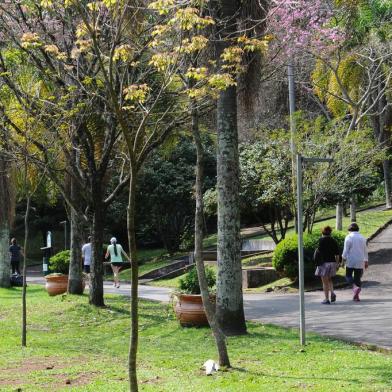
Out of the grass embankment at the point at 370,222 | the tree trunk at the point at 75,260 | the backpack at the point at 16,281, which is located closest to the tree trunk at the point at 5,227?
the backpack at the point at 16,281

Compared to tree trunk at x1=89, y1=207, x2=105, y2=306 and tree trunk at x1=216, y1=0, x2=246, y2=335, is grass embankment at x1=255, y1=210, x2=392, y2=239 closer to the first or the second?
tree trunk at x1=89, y1=207, x2=105, y2=306

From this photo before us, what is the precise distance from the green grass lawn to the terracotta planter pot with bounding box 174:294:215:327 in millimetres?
193

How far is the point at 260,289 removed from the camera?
19.2 metres

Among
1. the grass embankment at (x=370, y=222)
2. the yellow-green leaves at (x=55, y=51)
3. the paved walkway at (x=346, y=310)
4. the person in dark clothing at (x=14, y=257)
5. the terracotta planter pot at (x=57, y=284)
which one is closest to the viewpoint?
the yellow-green leaves at (x=55, y=51)

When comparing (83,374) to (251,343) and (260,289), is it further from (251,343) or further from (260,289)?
(260,289)

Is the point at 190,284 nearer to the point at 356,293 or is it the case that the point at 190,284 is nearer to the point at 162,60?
the point at 356,293

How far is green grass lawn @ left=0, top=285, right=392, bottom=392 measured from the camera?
299 inches

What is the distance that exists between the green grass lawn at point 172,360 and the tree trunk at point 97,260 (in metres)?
1.65

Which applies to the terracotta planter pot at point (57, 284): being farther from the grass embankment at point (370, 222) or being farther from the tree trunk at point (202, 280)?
the tree trunk at point (202, 280)

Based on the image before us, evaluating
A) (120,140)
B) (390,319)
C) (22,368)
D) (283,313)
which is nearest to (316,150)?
(120,140)

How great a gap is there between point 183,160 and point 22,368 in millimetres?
25039

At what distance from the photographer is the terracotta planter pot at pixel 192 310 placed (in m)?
12.2

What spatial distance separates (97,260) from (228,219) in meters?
6.02

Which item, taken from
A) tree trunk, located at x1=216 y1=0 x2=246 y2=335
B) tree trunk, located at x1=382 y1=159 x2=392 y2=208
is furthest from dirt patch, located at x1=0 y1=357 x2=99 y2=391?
tree trunk, located at x1=382 y1=159 x2=392 y2=208
